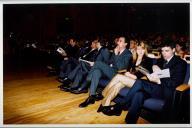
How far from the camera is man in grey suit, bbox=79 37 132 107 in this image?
4.63 meters

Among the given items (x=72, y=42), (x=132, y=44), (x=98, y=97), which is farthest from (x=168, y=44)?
(x=72, y=42)

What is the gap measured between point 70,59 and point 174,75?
174 cm

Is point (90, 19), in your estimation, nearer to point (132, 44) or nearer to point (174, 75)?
point (132, 44)

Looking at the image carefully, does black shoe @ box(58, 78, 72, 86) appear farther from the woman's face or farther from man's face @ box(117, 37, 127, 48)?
the woman's face

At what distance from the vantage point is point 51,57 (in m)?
4.84

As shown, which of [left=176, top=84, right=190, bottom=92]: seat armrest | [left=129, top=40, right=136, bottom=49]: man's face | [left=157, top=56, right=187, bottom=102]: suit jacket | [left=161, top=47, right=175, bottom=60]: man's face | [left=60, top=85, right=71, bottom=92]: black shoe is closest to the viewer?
[left=176, top=84, right=190, bottom=92]: seat armrest

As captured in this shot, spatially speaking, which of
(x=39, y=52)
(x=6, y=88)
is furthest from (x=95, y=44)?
(x=6, y=88)

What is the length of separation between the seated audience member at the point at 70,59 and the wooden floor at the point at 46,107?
281 mm

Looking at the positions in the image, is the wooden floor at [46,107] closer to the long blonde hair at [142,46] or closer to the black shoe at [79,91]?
the black shoe at [79,91]

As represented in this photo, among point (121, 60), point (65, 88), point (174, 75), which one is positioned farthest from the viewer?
point (65, 88)

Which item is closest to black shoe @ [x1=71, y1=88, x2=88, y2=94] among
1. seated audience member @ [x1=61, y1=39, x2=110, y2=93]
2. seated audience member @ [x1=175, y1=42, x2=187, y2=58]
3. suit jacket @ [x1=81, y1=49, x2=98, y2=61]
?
seated audience member @ [x1=61, y1=39, x2=110, y2=93]

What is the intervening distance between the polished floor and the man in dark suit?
24cm

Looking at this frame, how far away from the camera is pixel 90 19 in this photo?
465 centimetres

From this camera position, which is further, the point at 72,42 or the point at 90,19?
the point at 72,42
